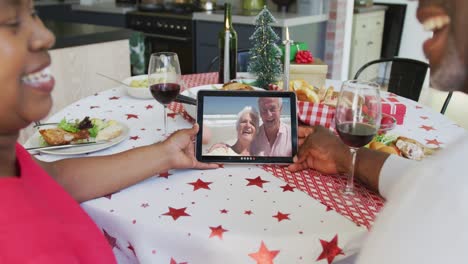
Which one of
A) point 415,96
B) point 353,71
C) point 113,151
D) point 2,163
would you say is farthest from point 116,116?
point 353,71

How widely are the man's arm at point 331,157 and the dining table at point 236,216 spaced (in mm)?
20

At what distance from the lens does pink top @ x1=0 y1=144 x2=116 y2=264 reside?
606 millimetres

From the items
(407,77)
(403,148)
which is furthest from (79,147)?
(407,77)

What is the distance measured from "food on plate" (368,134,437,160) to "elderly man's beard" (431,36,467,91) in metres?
0.55

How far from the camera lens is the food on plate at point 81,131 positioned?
3.95 feet

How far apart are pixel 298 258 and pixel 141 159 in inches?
17.7

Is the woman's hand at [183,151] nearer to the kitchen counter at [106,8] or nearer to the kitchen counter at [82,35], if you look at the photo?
the kitchen counter at [82,35]

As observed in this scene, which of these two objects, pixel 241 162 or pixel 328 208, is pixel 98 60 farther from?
pixel 328 208

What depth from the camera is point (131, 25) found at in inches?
166

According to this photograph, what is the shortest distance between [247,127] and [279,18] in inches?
95.2

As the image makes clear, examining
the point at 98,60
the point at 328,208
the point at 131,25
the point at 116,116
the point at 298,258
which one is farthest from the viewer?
the point at 131,25

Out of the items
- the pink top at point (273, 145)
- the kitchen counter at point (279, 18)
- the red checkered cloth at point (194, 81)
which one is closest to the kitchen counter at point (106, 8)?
the kitchen counter at point (279, 18)

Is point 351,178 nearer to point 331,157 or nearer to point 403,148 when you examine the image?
point 331,157

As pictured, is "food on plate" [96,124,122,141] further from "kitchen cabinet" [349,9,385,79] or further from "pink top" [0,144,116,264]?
"kitchen cabinet" [349,9,385,79]
